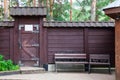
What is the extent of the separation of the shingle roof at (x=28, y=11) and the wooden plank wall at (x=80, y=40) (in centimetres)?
95

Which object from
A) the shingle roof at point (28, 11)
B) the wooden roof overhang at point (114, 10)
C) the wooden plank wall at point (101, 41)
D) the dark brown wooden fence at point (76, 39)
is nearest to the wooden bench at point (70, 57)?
the dark brown wooden fence at point (76, 39)

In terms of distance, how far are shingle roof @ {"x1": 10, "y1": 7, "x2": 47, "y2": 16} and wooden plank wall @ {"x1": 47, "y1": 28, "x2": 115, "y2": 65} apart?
948mm

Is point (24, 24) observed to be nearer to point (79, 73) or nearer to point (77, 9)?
point (79, 73)

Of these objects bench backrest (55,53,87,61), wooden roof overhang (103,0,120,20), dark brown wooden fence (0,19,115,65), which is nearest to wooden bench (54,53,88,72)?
bench backrest (55,53,87,61)

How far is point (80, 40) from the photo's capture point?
13.8 m

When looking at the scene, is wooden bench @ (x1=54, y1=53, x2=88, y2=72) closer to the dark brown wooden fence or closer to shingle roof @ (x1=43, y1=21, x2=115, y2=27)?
the dark brown wooden fence

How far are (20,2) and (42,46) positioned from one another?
15399mm

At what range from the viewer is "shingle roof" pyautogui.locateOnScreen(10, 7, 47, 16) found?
1319 cm

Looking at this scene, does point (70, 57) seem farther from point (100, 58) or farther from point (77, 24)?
point (77, 24)

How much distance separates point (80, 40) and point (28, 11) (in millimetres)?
2810

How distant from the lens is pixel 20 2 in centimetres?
2814

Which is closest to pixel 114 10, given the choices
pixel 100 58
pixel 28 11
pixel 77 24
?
pixel 100 58

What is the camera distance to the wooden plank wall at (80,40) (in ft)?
44.9

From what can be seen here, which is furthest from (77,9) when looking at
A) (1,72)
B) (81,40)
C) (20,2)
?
(1,72)
